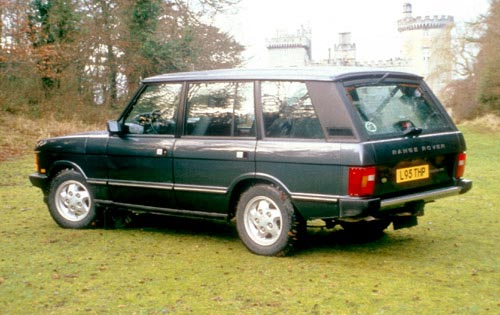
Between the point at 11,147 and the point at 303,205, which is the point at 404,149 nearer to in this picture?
the point at 303,205

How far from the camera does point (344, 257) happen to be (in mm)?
6707

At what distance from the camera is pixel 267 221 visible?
21.7ft

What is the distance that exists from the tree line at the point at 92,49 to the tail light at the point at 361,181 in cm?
2163

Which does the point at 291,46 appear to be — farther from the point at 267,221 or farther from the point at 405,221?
the point at 267,221

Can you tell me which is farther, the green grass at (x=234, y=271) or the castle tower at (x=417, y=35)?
the castle tower at (x=417, y=35)

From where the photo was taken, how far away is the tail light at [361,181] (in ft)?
19.3

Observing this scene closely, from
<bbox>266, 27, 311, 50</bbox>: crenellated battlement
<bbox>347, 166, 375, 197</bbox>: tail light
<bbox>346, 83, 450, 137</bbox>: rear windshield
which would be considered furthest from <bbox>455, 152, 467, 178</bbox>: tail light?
<bbox>266, 27, 311, 50</bbox>: crenellated battlement

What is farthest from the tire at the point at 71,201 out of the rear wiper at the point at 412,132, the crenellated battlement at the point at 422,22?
the crenellated battlement at the point at 422,22

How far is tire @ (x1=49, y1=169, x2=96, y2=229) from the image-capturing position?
817 cm

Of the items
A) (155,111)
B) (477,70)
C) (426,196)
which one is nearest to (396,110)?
(426,196)

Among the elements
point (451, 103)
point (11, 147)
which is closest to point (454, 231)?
point (11, 147)

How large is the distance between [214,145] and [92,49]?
1003 inches

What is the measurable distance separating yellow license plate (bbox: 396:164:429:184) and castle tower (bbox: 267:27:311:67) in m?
116

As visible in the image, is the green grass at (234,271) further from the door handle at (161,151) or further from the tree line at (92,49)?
the tree line at (92,49)
